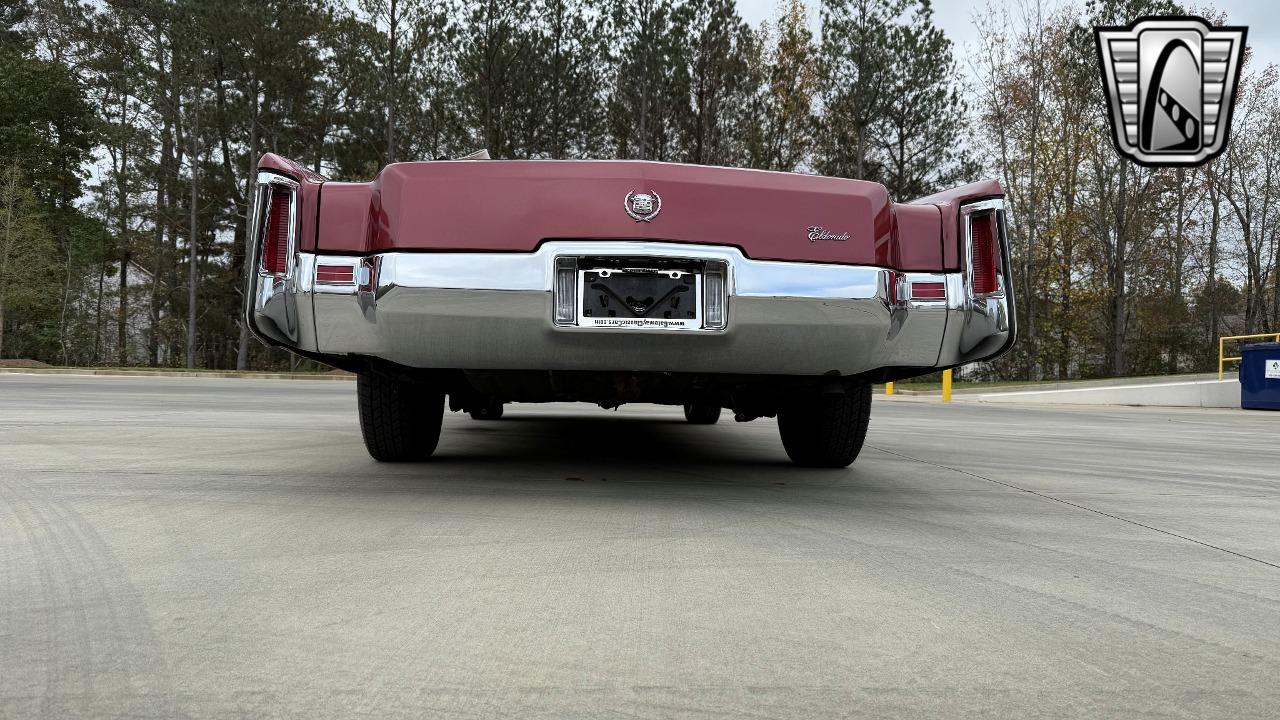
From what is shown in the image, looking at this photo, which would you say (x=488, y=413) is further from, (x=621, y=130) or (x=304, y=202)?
(x=621, y=130)

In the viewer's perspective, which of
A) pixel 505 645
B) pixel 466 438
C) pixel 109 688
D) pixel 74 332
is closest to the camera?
pixel 109 688

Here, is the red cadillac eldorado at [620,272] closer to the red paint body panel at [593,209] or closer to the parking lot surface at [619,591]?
the red paint body panel at [593,209]

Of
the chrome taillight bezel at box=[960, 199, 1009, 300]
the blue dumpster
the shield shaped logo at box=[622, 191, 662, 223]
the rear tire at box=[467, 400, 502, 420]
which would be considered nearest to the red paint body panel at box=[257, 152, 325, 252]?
the shield shaped logo at box=[622, 191, 662, 223]

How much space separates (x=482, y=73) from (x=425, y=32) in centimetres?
209

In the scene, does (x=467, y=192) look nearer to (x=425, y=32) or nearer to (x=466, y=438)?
(x=466, y=438)

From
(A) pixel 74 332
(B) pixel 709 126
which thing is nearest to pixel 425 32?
(B) pixel 709 126

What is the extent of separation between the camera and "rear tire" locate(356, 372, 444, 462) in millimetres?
4328

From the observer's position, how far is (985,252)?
148 inches

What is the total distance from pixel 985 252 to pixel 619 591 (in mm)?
2258

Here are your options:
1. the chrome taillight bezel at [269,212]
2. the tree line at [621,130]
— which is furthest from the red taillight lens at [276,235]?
the tree line at [621,130]

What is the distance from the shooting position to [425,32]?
28984 mm

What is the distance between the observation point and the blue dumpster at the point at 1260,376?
16.9m

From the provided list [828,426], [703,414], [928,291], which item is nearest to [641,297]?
[928,291]

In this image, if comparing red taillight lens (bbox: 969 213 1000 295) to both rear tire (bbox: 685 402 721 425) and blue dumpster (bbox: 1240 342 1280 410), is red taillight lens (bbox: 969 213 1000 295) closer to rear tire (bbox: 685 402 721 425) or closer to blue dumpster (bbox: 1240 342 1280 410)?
rear tire (bbox: 685 402 721 425)
